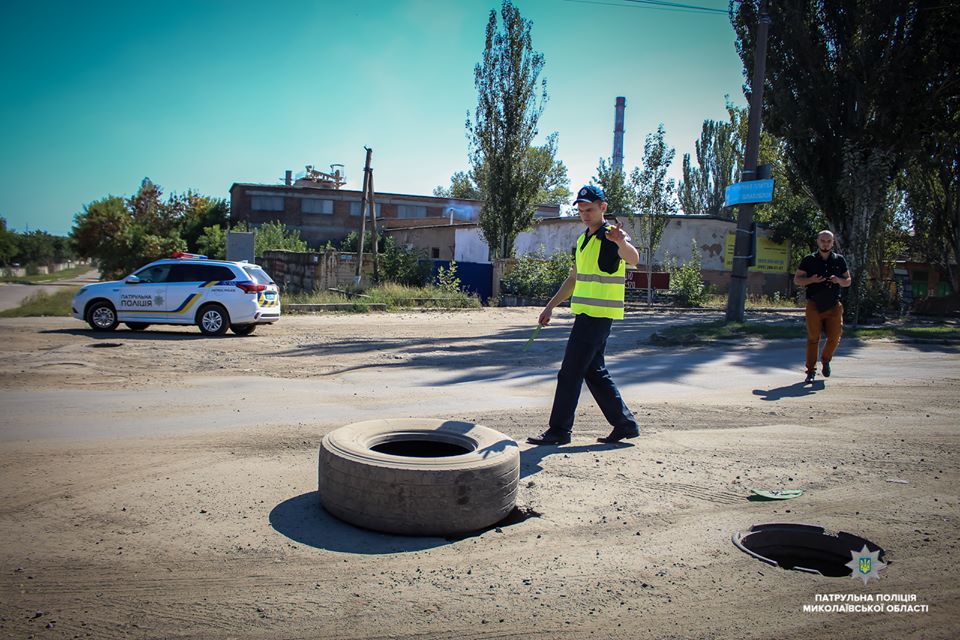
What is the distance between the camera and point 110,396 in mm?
7266

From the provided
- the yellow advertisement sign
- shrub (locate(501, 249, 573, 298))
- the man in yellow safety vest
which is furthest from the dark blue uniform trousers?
the yellow advertisement sign

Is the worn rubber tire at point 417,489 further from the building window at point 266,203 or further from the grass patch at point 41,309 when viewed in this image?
the building window at point 266,203

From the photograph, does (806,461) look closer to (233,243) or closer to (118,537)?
(118,537)

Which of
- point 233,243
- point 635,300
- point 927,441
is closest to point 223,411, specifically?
point 927,441

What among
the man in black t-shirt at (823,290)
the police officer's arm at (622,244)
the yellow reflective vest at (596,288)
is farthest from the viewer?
the man in black t-shirt at (823,290)

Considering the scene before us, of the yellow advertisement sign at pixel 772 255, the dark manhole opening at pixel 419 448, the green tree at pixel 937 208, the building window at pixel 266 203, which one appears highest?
the building window at pixel 266 203

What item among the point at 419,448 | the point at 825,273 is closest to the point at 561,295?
the point at 419,448

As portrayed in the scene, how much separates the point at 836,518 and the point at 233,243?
25.1 m

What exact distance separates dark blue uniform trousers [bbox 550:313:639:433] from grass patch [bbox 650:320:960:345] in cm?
813

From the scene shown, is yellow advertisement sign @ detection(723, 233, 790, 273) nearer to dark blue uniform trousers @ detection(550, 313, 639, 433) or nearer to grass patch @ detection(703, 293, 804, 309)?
grass patch @ detection(703, 293, 804, 309)

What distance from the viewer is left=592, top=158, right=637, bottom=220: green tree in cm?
2847

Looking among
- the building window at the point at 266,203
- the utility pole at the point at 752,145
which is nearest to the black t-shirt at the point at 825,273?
the utility pole at the point at 752,145

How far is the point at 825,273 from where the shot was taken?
28.5 ft

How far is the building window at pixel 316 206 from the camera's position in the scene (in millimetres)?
56969
